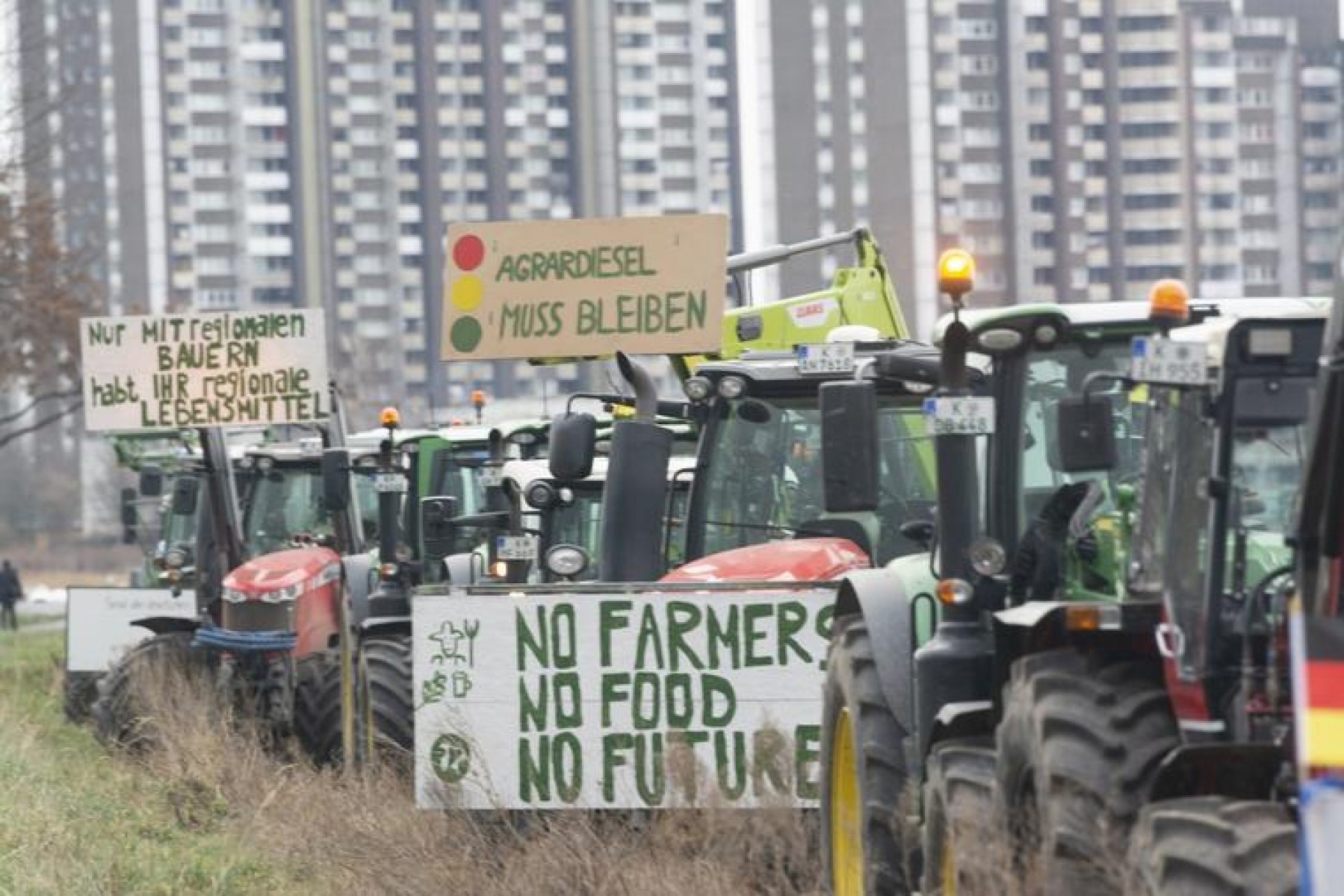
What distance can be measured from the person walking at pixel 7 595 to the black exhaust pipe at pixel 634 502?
4537 centimetres

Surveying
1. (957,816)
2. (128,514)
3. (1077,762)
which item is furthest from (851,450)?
(128,514)

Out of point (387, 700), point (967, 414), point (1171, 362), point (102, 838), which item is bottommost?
point (102, 838)

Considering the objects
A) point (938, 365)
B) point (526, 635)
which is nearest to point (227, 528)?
point (526, 635)

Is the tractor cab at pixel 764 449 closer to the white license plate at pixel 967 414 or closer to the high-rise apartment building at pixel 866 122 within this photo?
the white license plate at pixel 967 414

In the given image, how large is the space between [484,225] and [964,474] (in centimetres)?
683

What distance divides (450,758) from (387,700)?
4.36m

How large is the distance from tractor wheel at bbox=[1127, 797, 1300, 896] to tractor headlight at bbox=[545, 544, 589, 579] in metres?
9.49

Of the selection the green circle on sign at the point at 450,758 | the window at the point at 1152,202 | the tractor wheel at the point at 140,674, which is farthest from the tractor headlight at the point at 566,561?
the window at the point at 1152,202

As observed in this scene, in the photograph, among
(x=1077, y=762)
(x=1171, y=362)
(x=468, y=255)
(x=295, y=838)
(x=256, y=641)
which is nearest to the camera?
(x=1077, y=762)

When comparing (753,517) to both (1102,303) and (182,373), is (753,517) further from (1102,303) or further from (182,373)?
(182,373)

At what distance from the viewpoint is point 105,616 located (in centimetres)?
2747

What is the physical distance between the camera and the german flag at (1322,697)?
5.26 metres

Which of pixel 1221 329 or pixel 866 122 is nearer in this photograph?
pixel 1221 329

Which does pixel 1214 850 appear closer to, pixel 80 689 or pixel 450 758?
pixel 450 758
